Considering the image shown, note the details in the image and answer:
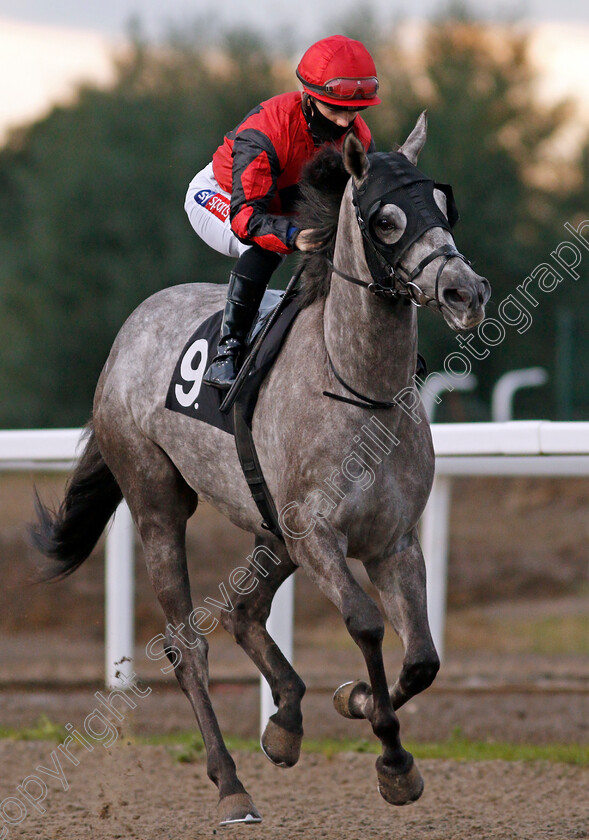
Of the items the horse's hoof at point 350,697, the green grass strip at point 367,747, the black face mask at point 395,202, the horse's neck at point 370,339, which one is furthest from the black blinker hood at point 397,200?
the green grass strip at point 367,747

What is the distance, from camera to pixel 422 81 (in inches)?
1200

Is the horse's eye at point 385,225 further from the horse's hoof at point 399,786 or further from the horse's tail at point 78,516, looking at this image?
the horse's tail at point 78,516

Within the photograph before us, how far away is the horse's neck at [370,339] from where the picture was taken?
11.7 feet

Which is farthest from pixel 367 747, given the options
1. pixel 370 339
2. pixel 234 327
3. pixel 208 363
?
pixel 370 339

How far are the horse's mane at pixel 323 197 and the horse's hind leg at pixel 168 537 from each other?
3.97ft

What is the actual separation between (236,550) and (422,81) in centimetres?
2109

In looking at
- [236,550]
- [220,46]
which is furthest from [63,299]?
[236,550]

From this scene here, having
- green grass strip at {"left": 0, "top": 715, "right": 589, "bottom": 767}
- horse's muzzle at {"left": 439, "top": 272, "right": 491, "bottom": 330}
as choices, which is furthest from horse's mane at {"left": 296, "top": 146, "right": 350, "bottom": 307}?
green grass strip at {"left": 0, "top": 715, "right": 589, "bottom": 767}

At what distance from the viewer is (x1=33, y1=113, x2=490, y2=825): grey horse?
11.2 feet

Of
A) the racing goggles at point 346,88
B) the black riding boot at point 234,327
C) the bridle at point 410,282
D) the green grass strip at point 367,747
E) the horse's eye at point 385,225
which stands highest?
the racing goggles at point 346,88

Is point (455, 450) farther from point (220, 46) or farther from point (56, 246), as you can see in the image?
point (220, 46)

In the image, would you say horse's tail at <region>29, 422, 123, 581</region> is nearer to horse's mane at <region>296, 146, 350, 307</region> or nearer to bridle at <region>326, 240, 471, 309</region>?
horse's mane at <region>296, 146, 350, 307</region>

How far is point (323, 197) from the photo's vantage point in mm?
3754

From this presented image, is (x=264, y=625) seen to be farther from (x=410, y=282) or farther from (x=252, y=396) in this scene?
(x=410, y=282)
